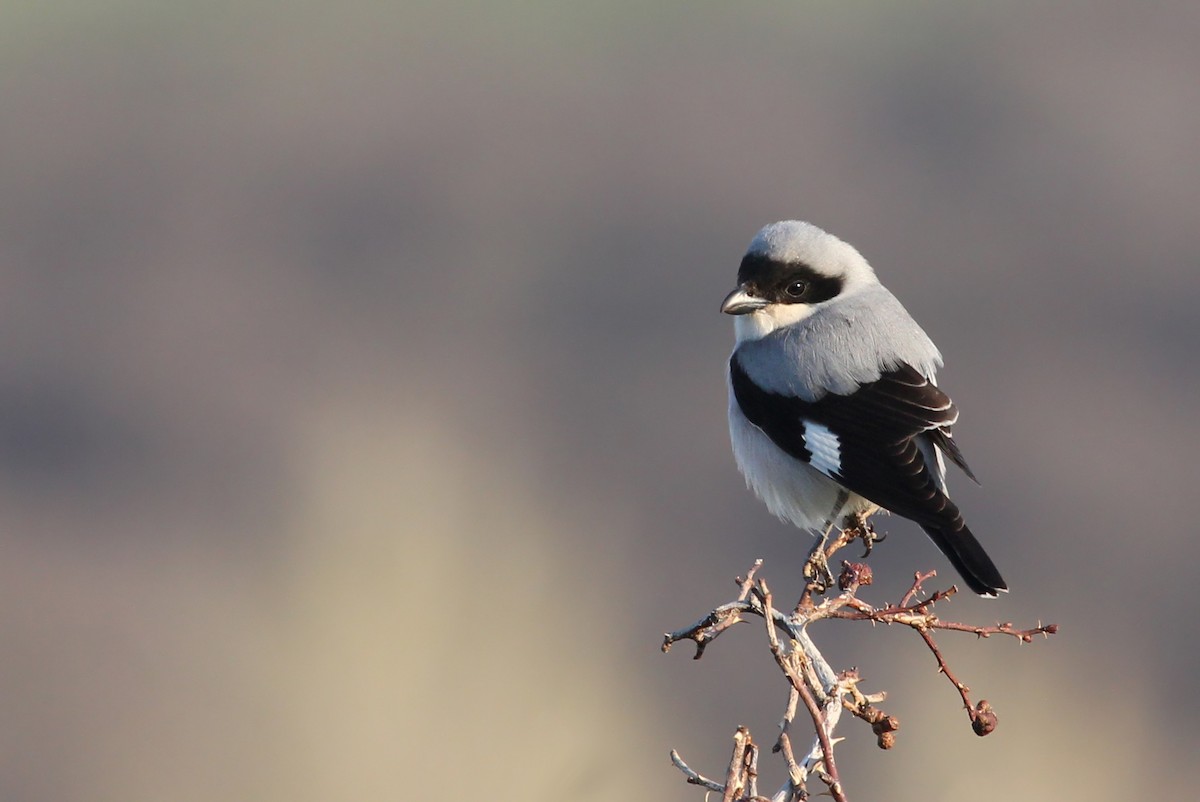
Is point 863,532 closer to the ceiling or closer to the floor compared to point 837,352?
closer to the floor

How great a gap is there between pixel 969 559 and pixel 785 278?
1.00 metres

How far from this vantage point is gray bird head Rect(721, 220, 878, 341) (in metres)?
3.91

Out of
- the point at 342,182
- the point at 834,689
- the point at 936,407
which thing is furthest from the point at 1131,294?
the point at 834,689

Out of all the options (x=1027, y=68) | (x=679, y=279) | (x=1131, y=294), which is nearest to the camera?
(x=1131, y=294)

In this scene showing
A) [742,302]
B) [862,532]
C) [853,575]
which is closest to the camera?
[853,575]

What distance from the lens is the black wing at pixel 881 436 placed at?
334cm

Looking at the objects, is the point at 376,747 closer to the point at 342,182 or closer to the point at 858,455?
the point at 858,455

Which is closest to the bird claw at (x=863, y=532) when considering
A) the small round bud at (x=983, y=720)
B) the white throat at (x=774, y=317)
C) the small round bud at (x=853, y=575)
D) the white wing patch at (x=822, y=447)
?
the white wing patch at (x=822, y=447)

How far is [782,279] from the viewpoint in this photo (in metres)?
3.92

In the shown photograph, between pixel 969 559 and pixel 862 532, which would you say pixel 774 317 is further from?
pixel 969 559

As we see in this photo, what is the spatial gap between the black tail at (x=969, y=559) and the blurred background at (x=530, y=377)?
91 cm

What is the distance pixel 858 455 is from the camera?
3492mm

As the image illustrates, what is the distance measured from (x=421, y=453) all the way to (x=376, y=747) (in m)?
2.92

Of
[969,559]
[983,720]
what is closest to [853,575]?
[983,720]
